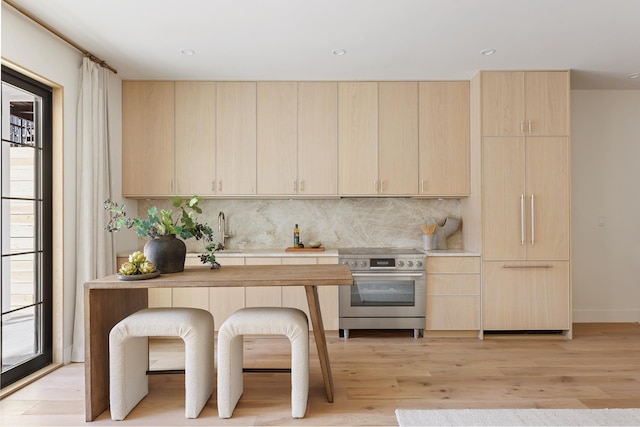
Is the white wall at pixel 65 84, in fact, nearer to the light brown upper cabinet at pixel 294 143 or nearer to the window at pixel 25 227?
the window at pixel 25 227

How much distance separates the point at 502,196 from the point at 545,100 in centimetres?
101

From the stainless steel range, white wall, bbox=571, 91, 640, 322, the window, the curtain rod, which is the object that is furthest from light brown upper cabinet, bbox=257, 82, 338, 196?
white wall, bbox=571, 91, 640, 322

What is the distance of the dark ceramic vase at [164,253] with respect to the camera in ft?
8.65

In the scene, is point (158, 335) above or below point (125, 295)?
below

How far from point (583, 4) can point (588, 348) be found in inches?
112

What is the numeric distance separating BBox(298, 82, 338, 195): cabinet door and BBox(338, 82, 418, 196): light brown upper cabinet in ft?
0.26

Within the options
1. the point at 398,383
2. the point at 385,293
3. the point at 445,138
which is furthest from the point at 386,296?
the point at 445,138

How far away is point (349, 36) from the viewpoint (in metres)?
3.30

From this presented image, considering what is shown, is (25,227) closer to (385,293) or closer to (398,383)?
(398,383)

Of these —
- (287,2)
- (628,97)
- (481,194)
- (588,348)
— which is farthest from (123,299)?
(628,97)

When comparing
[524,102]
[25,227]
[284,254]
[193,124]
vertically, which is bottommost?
[284,254]

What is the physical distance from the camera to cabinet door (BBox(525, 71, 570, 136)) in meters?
4.03

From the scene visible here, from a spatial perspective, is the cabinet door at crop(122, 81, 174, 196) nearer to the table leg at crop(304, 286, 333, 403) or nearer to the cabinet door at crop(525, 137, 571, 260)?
the table leg at crop(304, 286, 333, 403)

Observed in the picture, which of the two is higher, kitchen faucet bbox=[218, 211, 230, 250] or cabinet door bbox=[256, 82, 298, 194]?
cabinet door bbox=[256, 82, 298, 194]
